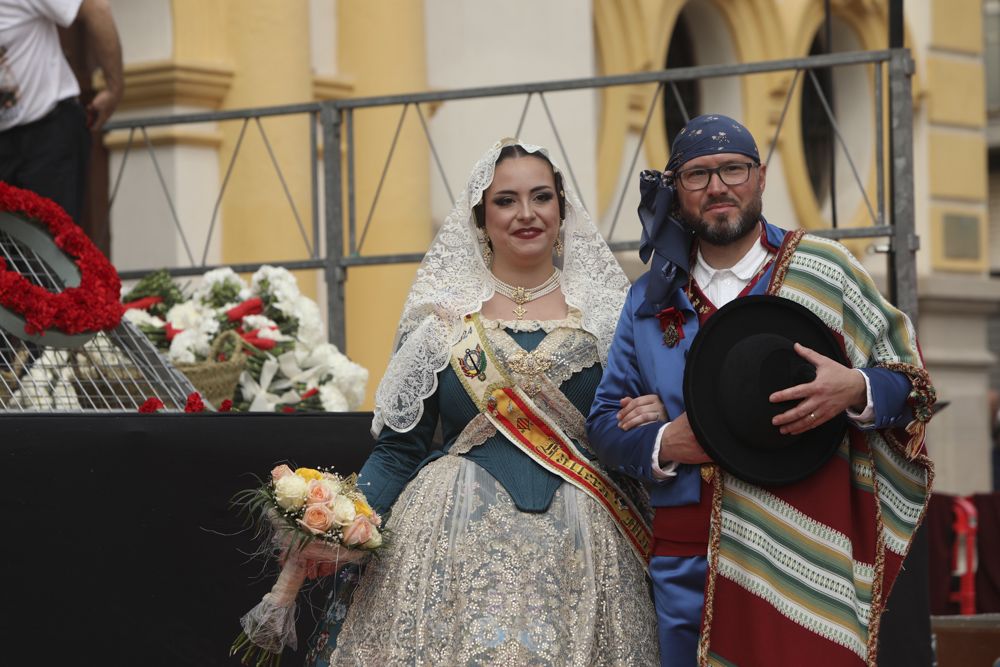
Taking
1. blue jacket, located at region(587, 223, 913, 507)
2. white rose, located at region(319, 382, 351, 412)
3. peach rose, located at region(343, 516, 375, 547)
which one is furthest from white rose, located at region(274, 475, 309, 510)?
white rose, located at region(319, 382, 351, 412)

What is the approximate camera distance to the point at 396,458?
3785 mm

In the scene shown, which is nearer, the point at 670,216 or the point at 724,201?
the point at 724,201

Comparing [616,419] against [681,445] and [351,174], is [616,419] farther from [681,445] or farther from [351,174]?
[351,174]

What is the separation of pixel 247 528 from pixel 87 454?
19.0 inches

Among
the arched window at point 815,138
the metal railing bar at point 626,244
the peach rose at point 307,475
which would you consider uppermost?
the arched window at point 815,138

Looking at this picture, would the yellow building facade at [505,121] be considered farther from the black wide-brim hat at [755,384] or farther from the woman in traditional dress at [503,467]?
the black wide-brim hat at [755,384]

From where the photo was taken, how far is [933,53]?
13.4 m

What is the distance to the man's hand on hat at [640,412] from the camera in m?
3.40

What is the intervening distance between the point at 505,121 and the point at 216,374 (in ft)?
13.7

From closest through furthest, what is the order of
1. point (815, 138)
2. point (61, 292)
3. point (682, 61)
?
1. point (61, 292)
2. point (682, 61)
3. point (815, 138)

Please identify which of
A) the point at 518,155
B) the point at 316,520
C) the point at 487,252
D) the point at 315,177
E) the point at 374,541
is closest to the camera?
the point at 316,520

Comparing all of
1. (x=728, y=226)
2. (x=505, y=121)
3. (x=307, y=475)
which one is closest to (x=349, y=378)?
(x=307, y=475)

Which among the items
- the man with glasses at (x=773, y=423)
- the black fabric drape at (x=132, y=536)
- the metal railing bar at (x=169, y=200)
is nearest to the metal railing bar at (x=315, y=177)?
the metal railing bar at (x=169, y=200)

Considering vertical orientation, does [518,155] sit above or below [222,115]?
below
